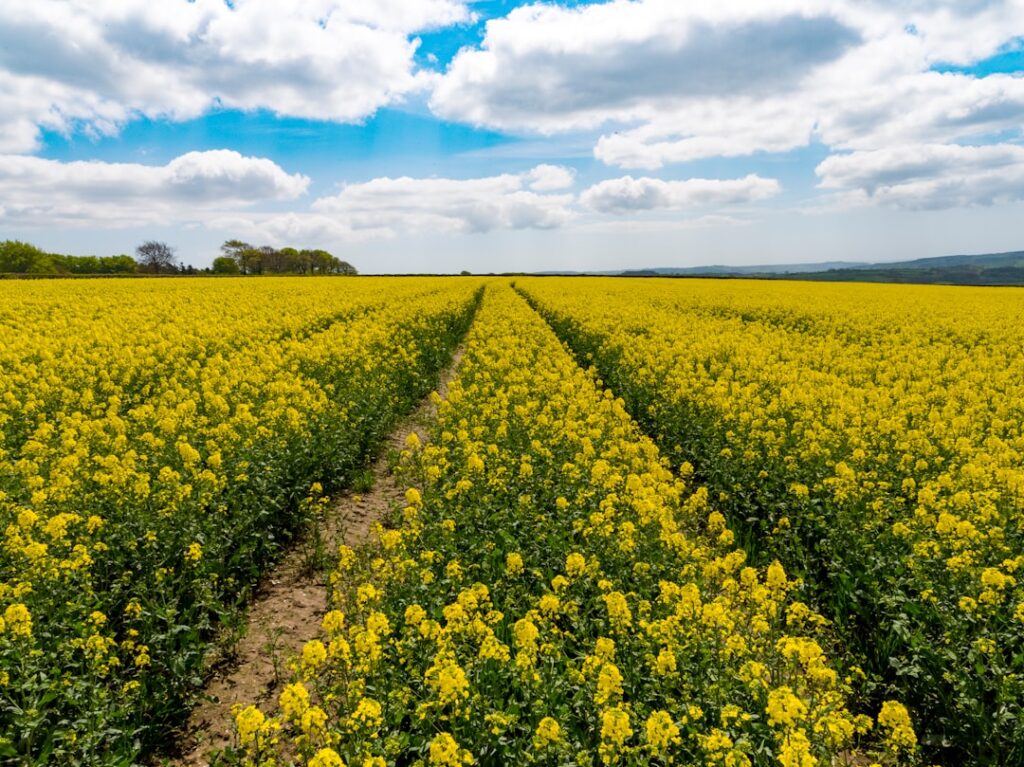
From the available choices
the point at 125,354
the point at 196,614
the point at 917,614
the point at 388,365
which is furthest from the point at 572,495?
the point at 125,354

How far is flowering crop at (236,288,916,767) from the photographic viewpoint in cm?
356

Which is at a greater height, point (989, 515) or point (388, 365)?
point (388, 365)

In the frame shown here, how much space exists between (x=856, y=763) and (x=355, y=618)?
449 cm

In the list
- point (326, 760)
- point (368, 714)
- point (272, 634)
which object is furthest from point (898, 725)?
point (272, 634)

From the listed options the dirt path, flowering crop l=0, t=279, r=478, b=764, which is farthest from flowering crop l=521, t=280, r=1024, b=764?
flowering crop l=0, t=279, r=478, b=764

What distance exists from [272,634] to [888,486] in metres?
7.49

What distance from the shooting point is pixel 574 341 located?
2222 centimetres

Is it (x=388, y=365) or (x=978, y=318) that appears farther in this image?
(x=978, y=318)

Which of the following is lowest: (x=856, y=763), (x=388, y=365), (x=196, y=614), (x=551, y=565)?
(x=856, y=763)

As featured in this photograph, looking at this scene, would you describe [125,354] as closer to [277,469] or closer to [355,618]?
[277,469]

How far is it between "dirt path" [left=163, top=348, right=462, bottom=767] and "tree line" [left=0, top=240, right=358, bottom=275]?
103757mm

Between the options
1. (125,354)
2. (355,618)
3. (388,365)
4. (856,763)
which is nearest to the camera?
(856,763)

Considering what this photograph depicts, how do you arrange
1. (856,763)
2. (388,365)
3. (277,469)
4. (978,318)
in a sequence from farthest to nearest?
(978,318) → (388,365) → (277,469) → (856,763)

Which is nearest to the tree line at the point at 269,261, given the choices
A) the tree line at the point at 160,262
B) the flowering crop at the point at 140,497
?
the tree line at the point at 160,262
